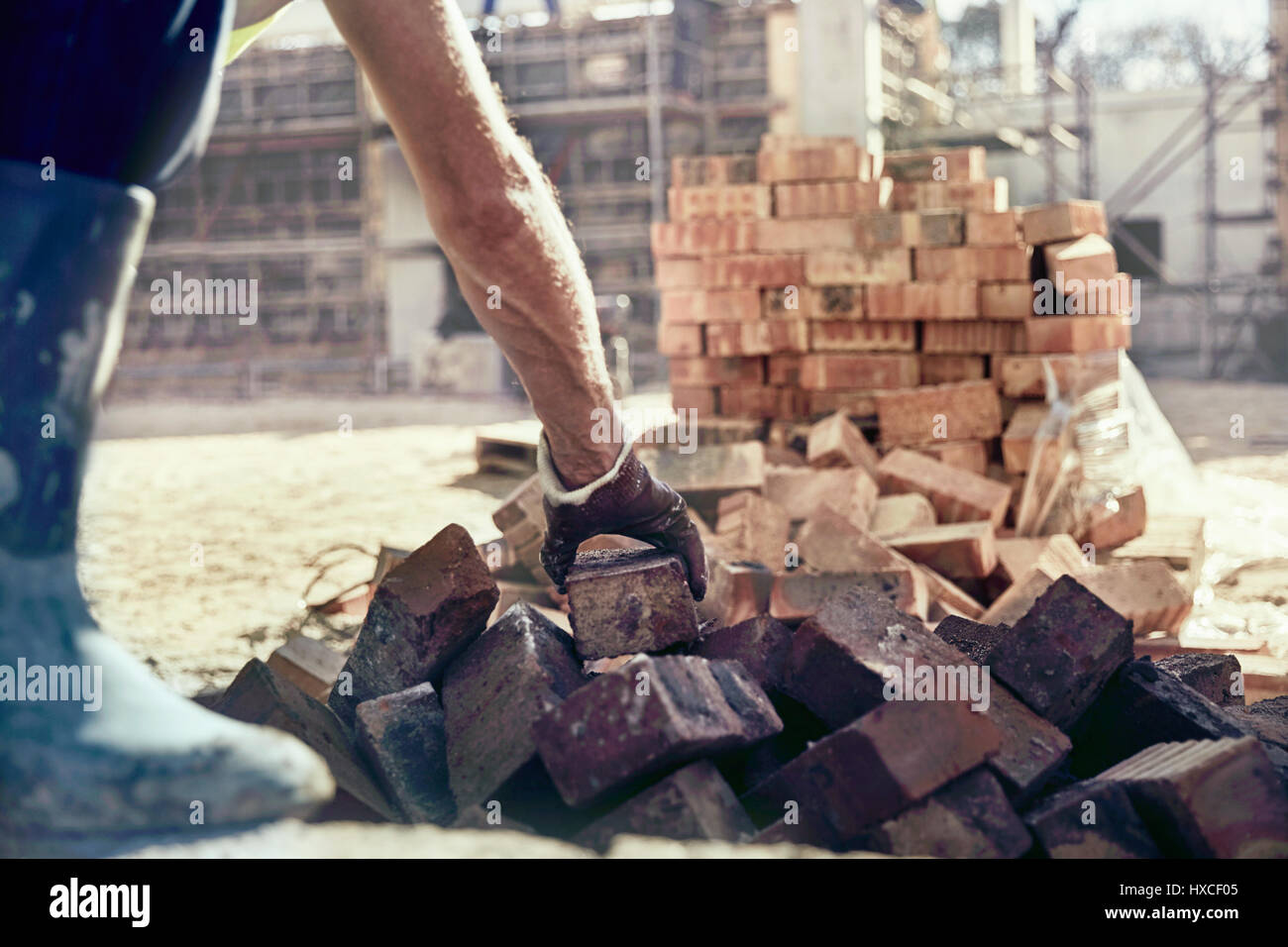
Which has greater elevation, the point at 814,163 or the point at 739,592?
the point at 814,163

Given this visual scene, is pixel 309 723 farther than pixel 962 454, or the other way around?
pixel 962 454

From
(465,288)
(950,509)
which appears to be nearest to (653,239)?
(950,509)

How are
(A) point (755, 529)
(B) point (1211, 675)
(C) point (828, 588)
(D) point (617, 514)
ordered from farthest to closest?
1. (A) point (755, 529)
2. (C) point (828, 588)
3. (B) point (1211, 675)
4. (D) point (617, 514)

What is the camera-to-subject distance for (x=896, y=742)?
1.78m

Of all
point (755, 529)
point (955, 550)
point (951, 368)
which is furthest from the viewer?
point (951, 368)

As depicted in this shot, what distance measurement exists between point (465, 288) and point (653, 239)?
5.03 metres

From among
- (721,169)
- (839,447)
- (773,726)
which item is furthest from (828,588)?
(721,169)

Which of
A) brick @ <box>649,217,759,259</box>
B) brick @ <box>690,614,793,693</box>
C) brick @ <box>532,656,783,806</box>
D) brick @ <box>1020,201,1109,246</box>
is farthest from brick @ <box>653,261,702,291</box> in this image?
brick @ <box>532,656,783,806</box>

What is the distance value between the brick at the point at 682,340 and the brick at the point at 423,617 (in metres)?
4.36

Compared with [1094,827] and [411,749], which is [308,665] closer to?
[411,749]

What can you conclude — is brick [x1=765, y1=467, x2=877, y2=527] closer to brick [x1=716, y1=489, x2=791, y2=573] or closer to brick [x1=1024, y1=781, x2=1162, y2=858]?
brick [x1=716, y1=489, x2=791, y2=573]

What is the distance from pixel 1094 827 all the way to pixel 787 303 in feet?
16.1

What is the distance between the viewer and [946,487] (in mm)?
5418

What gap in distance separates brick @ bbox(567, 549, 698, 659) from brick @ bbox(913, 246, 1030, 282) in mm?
4216
